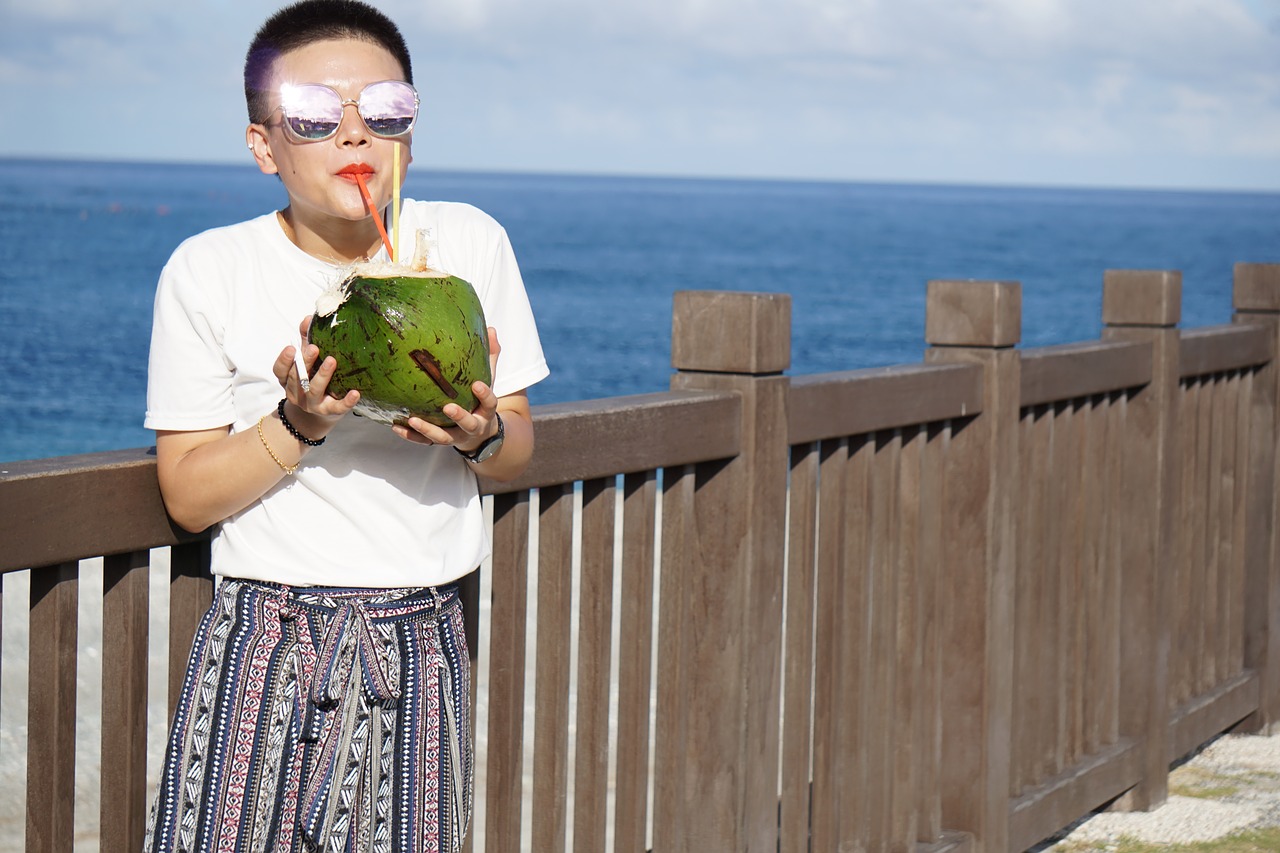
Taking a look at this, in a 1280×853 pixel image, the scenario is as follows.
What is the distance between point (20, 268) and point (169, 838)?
6318cm

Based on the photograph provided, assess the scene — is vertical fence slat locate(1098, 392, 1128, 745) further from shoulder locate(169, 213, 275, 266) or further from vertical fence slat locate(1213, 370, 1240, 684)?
shoulder locate(169, 213, 275, 266)

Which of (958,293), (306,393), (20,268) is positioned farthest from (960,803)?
(20,268)

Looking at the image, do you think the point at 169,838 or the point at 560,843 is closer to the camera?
the point at 169,838

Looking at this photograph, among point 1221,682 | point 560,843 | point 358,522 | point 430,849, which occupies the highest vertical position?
point 358,522

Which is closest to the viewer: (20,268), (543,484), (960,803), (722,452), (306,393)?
(306,393)

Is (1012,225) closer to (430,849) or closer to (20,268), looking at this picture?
(20,268)

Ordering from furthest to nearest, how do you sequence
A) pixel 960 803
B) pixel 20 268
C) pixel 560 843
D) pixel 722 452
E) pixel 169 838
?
1. pixel 20 268
2. pixel 960 803
3. pixel 722 452
4. pixel 560 843
5. pixel 169 838

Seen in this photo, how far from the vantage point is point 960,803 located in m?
3.93

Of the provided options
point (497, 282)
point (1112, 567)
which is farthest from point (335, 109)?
point (1112, 567)

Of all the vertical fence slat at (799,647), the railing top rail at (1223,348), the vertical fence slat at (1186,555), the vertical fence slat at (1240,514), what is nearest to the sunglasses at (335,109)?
the vertical fence slat at (799,647)

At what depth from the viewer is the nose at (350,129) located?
2.20 metres

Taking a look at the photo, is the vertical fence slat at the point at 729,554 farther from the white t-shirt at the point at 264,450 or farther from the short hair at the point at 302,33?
the short hair at the point at 302,33

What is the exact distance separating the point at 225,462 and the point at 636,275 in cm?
6431

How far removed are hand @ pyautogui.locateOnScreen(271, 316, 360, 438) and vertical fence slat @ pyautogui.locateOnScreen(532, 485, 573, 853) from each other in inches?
32.2
